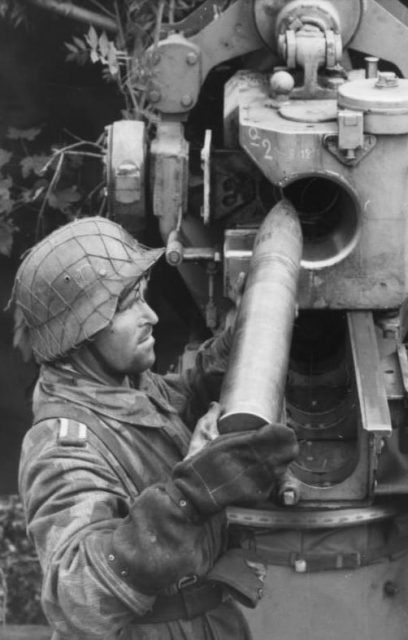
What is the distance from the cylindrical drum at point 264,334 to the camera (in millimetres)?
3605

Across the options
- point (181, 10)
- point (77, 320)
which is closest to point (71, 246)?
point (77, 320)

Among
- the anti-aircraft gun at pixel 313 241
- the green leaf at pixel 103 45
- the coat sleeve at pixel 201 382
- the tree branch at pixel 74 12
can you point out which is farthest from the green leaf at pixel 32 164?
the coat sleeve at pixel 201 382

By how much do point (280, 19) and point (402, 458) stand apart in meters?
1.76

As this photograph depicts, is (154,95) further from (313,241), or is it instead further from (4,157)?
(4,157)

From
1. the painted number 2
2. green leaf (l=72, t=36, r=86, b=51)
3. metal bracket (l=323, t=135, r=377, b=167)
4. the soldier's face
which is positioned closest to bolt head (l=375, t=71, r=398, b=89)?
metal bracket (l=323, t=135, r=377, b=167)

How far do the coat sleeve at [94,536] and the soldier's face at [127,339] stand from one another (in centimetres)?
25

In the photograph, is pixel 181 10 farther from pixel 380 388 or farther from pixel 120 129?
pixel 380 388

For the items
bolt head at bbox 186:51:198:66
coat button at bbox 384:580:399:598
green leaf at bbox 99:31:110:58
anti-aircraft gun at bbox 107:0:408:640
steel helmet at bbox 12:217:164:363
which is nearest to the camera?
steel helmet at bbox 12:217:164:363

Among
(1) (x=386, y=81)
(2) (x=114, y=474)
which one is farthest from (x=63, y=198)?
(2) (x=114, y=474)

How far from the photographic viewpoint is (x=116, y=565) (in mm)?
3760

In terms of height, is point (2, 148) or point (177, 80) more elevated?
point (177, 80)

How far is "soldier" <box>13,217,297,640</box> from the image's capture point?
3684 millimetres

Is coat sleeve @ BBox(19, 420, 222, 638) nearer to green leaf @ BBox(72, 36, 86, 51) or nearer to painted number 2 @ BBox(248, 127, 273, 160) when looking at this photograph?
painted number 2 @ BBox(248, 127, 273, 160)

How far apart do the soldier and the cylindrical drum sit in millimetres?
77
